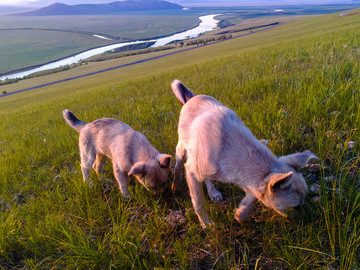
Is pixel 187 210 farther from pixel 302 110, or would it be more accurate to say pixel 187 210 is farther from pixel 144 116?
pixel 144 116

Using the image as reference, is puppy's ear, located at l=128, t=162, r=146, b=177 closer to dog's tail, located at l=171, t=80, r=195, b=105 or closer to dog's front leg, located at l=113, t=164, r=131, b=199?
dog's front leg, located at l=113, t=164, r=131, b=199

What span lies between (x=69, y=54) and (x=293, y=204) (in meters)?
163

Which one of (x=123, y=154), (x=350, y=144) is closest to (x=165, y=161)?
(x=123, y=154)

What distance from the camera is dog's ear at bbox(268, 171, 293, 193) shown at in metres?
1.90

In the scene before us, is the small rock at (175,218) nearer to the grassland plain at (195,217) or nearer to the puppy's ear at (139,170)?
the grassland plain at (195,217)

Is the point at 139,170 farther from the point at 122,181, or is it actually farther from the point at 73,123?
the point at 73,123

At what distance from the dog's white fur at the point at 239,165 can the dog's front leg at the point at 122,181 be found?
3.73 ft

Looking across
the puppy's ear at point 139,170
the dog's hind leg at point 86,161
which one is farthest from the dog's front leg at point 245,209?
the dog's hind leg at point 86,161

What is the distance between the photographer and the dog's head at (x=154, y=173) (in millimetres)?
3421

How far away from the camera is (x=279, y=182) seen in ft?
6.56

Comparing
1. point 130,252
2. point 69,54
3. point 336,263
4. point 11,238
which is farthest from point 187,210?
point 69,54

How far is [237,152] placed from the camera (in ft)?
8.46

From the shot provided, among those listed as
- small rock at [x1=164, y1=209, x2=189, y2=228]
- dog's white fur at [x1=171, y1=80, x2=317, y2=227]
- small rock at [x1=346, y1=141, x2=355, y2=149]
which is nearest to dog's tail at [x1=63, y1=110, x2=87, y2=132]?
dog's white fur at [x1=171, y1=80, x2=317, y2=227]

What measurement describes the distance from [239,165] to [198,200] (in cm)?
66
